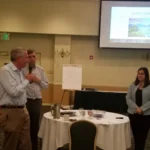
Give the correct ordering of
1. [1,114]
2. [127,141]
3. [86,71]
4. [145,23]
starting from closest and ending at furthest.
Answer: [1,114] < [127,141] < [145,23] < [86,71]

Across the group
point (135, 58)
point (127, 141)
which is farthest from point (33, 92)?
point (135, 58)

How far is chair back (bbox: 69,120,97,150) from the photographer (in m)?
3.43

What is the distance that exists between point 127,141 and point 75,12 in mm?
5043

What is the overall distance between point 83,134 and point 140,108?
44.8 inches

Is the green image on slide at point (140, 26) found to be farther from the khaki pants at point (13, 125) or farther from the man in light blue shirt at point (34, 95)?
the khaki pants at point (13, 125)

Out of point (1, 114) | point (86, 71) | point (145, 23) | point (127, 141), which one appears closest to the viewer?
point (1, 114)

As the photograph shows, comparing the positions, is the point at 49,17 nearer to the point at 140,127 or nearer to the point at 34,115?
the point at 34,115

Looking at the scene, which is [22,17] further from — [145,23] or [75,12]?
[145,23]

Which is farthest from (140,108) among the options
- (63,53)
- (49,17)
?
(49,17)

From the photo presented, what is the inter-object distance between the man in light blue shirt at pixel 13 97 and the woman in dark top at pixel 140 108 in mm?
1637

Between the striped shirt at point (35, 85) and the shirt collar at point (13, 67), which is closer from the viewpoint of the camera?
the shirt collar at point (13, 67)

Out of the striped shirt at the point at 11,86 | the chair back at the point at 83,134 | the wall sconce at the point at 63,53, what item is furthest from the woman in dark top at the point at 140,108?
the wall sconce at the point at 63,53

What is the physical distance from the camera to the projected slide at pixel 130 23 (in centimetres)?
801

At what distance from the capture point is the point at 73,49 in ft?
28.1
